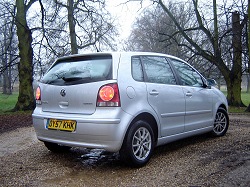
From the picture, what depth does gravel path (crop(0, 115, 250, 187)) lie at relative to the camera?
11.5 feet

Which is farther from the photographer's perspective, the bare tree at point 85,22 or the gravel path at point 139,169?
the bare tree at point 85,22

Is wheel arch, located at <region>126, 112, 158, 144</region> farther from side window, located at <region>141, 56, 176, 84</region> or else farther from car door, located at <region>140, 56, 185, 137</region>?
side window, located at <region>141, 56, 176, 84</region>

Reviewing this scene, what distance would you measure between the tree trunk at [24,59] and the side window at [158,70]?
1055 cm

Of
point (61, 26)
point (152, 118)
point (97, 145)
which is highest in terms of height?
point (61, 26)

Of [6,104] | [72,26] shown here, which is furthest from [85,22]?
[6,104]

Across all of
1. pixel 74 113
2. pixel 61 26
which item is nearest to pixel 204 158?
pixel 74 113

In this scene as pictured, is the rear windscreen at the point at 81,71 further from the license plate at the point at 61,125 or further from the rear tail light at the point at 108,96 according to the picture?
the license plate at the point at 61,125

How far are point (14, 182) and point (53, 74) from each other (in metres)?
1.75

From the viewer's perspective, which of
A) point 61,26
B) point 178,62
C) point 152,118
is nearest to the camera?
point 152,118

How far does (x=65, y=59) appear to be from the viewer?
4.66 m

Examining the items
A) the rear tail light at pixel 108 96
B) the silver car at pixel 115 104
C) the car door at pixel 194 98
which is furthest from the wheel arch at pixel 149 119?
the car door at pixel 194 98

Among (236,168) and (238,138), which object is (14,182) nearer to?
(236,168)

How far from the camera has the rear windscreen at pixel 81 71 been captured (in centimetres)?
397

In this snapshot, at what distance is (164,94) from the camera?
451cm
